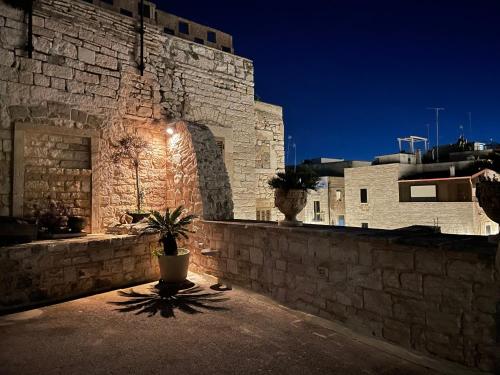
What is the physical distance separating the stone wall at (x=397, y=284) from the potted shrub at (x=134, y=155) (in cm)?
308

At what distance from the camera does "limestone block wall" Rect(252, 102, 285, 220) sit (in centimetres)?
1009

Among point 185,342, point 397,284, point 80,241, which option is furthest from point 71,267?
point 397,284

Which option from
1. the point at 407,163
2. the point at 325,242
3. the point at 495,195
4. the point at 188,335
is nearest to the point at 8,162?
the point at 188,335

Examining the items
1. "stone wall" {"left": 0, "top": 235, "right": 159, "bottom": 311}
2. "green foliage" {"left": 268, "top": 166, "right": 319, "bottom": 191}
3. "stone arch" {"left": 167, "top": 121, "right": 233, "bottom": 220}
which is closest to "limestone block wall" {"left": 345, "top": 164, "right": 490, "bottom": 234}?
"stone arch" {"left": 167, "top": 121, "right": 233, "bottom": 220}

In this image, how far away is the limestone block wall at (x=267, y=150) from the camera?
397 inches

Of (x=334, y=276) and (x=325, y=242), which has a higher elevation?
(x=325, y=242)

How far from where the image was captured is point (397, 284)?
3008 millimetres

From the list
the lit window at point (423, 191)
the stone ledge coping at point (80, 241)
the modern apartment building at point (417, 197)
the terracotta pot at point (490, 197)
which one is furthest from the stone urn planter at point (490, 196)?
the lit window at point (423, 191)

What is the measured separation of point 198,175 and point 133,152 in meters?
1.72

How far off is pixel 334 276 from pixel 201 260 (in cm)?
286

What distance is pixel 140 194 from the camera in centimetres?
702

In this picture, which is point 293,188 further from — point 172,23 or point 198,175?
point 172,23

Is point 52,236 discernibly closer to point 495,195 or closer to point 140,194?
point 140,194

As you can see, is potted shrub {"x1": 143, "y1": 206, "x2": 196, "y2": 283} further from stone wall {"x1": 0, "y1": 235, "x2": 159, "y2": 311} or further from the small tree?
the small tree
